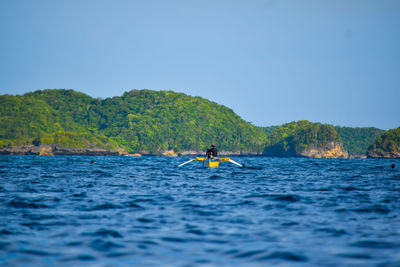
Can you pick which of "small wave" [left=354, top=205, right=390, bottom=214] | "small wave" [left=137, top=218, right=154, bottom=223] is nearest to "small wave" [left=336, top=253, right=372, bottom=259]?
"small wave" [left=137, top=218, right=154, bottom=223]

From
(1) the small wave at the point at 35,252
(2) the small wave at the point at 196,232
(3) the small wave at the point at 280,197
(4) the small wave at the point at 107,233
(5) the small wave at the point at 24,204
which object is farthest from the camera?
(3) the small wave at the point at 280,197

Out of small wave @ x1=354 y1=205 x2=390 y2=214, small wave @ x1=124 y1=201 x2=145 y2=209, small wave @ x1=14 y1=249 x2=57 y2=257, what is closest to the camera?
small wave @ x1=14 y1=249 x2=57 y2=257

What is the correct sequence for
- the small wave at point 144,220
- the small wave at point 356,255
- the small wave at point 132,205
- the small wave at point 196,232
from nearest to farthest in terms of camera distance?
the small wave at point 356,255
the small wave at point 196,232
the small wave at point 144,220
the small wave at point 132,205

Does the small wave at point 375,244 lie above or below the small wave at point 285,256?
above

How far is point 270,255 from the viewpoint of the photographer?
36.1ft

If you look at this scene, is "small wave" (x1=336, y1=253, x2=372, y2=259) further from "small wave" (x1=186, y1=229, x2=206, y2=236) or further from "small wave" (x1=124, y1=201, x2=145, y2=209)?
"small wave" (x1=124, y1=201, x2=145, y2=209)

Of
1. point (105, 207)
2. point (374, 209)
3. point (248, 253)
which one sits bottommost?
point (248, 253)

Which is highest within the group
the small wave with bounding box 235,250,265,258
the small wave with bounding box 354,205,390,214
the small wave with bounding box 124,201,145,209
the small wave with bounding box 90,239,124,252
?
the small wave with bounding box 354,205,390,214

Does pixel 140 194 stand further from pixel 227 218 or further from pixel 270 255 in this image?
pixel 270 255

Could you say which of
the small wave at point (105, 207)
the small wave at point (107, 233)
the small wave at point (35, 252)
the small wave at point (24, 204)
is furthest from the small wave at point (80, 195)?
the small wave at point (35, 252)

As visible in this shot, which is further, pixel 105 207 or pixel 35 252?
pixel 105 207

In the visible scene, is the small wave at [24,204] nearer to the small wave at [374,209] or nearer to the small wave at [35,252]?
the small wave at [35,252]

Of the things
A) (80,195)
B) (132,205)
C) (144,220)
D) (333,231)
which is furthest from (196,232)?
(80,195)

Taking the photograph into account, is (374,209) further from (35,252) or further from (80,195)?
(80,195)
